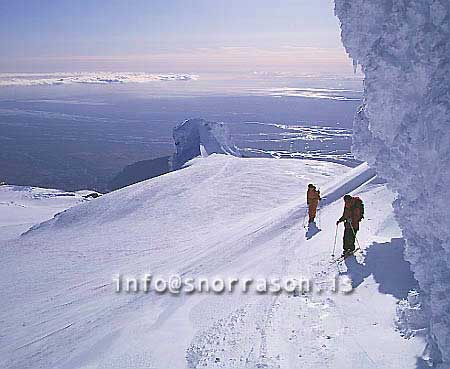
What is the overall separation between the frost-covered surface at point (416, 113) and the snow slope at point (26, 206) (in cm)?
1758

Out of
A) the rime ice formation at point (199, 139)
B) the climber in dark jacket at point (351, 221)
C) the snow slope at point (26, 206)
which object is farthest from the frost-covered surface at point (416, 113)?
the rime ice formation at point (199, 139)

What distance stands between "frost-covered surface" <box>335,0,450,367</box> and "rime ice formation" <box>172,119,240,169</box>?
4328cm

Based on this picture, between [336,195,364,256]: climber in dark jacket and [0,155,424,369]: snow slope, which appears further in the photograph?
[336,195,364,256]: climber in dark jacket

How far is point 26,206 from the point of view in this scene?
36.5m

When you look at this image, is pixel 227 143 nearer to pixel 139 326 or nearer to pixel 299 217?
pixel 299 217

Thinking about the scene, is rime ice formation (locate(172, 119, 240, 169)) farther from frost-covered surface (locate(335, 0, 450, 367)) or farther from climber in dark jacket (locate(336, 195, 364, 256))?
frost-covered surface (locate(335, 0, 450, 367))

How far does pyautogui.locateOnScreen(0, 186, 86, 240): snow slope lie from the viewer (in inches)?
900

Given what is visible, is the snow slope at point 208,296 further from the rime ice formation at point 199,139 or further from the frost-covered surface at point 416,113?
the rime ice formation at point 199,139

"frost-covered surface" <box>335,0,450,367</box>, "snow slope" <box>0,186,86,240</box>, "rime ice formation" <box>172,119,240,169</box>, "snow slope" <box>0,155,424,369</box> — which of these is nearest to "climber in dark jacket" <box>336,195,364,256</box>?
"snow slope" <box>0,155,424,369</box>

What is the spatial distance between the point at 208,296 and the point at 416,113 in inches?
181

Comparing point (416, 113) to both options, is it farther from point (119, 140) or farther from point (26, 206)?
point (119, 140)

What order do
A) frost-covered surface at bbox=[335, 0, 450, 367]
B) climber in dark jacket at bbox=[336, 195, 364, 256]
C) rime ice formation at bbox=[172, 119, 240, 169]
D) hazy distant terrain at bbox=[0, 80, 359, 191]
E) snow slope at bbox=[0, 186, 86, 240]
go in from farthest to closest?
hazy distant terrain at bbox=[0, 80, 359, 191], rime ice formation at bbox=[172, 119, 240, 169], snow slope at bbox=[0, 186, 86, 240], climber in dark jacket at bbox=[336, 195, 364, 256], frost-covered surface at bbox=[335, 0, 450, 367]

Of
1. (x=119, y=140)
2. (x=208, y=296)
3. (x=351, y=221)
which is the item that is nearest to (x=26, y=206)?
(x=208, y=296)

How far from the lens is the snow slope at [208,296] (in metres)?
5.89
